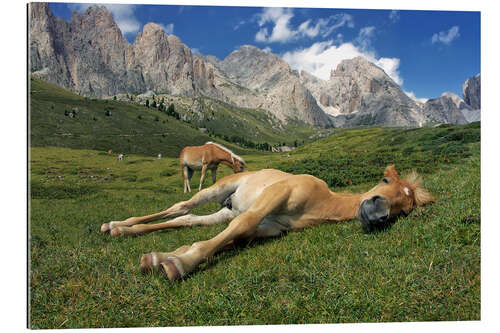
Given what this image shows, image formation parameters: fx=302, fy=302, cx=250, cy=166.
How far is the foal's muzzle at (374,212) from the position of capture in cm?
374

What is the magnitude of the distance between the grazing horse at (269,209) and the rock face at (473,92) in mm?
2104

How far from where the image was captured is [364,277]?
304 cm

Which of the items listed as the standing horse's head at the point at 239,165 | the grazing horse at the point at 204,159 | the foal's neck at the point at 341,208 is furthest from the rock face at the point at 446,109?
the grazing horse at the point at 204,159

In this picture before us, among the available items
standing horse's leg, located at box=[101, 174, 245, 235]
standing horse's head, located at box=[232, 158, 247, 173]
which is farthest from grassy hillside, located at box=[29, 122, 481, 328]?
standing horse's head, located at box=[232, 158, 247, 173]

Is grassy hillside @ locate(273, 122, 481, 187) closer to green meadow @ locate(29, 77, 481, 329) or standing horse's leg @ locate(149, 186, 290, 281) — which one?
green meadow @ locate(29, 77, 481, 329)

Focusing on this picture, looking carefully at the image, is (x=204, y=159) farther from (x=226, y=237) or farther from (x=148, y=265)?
(x=148, y=265)

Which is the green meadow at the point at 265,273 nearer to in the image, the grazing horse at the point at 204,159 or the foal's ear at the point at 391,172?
the foal's ear at the point at 391,172

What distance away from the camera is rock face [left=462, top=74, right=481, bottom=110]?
18.4 feet

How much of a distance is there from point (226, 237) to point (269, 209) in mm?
737

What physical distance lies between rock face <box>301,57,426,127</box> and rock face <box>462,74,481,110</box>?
58.0 inches

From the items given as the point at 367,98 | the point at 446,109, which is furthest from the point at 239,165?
the point at 446,109

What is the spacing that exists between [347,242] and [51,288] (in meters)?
3.39
